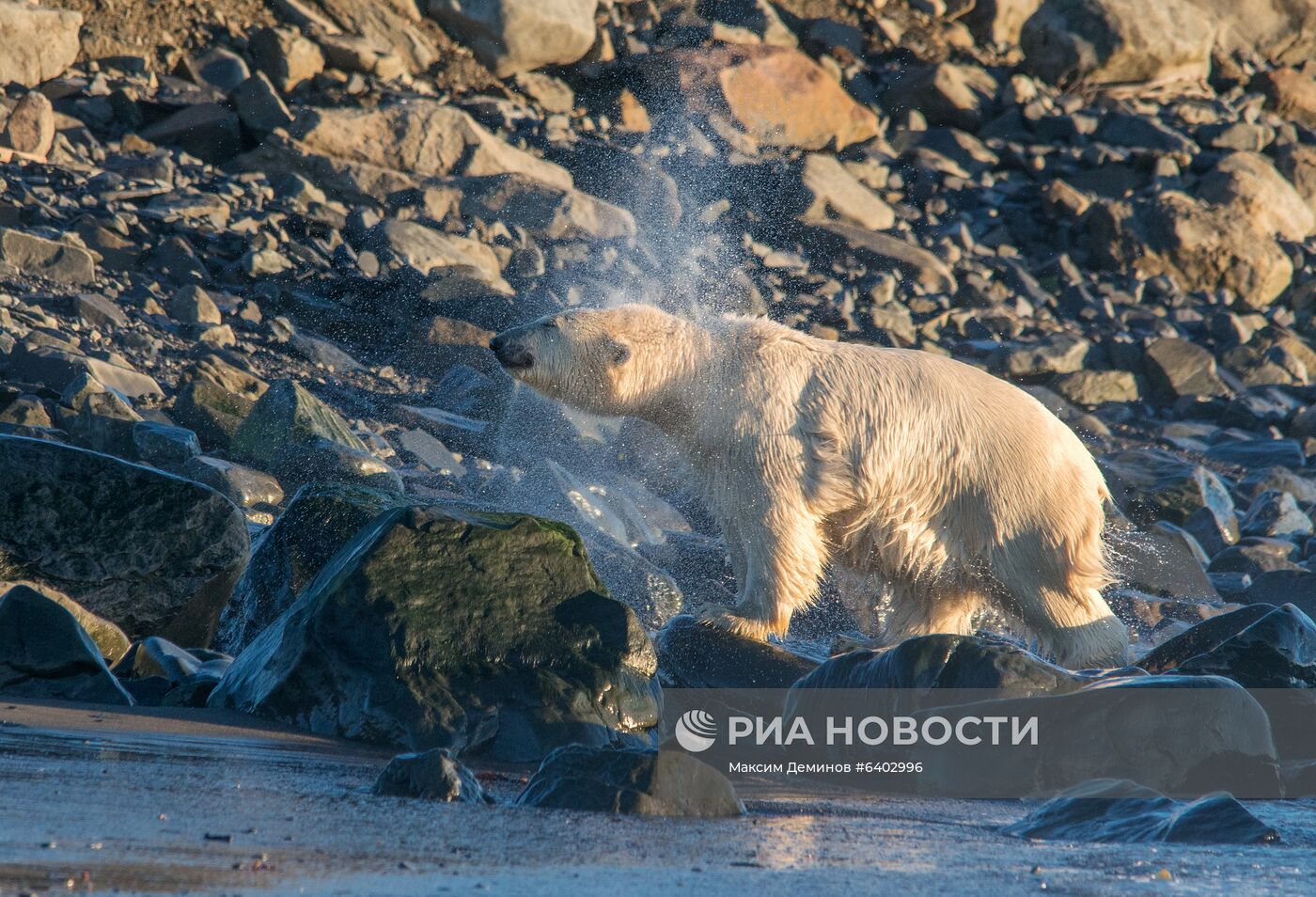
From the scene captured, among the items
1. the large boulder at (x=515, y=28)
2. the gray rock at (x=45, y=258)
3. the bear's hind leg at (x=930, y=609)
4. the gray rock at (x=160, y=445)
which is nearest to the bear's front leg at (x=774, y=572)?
the bear's hind leg at (x=930, y=609)

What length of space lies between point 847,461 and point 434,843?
359cm

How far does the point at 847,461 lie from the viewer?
6.41 metres

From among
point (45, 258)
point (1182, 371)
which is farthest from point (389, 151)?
point (1182, 371)

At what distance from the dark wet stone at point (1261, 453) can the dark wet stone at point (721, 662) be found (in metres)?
9.65

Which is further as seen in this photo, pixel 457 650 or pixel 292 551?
pixel 292 551

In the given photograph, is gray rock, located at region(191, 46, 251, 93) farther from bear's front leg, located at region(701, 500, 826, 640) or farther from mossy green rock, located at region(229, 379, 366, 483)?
bear's front leg, located at region(701, 500, 826, 640)

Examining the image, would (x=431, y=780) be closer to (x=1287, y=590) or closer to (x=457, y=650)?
(x=457, y=650)

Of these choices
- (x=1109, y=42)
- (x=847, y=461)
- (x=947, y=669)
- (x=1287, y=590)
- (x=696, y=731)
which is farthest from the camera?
(x=1109, y=42)

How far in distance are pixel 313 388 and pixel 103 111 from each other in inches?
204

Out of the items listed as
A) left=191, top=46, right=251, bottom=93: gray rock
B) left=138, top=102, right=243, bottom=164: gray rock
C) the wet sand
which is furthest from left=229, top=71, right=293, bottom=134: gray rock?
the wet sand

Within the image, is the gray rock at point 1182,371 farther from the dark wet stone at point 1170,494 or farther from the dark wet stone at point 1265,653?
the dark wet stone at point 1265,653

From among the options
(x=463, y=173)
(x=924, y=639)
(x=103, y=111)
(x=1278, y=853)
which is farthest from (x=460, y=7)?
(x=1278, y=853)

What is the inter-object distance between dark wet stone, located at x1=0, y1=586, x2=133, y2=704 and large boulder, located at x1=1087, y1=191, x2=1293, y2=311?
15.5 metres

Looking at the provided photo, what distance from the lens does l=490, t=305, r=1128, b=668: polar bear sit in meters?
6.30
